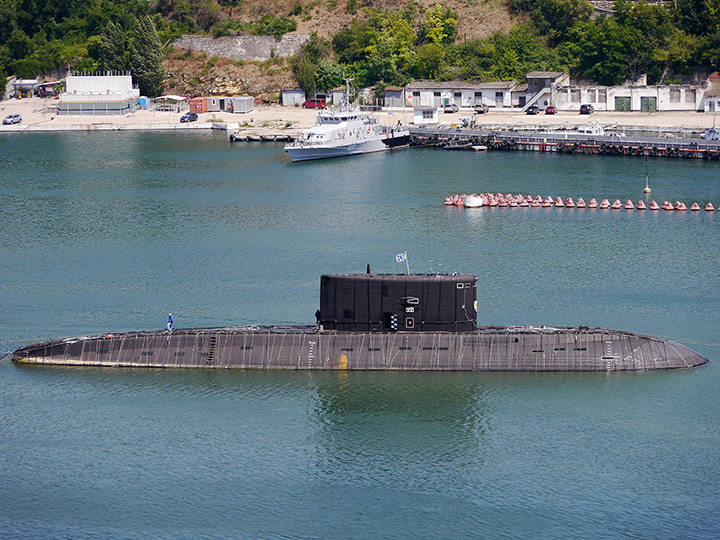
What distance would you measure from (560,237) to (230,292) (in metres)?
25.8

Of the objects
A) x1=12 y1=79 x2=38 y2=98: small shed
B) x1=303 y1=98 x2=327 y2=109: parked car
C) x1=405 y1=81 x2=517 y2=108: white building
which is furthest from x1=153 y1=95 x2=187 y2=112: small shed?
x1=405 y1=81 x2=517 y2=108: white building

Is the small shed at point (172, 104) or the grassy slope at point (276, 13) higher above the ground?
the grassy slope at point (276, 13)

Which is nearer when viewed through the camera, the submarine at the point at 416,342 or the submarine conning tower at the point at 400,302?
the submarine conning tower at the point at 400,302

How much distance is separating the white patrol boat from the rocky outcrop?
32.9 meters

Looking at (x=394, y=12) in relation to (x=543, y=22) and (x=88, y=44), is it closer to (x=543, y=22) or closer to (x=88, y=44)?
(x=543, y=22)

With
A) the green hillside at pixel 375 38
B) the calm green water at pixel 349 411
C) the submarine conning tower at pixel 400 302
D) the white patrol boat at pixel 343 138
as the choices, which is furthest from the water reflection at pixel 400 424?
the green hillside at pixel 375 38

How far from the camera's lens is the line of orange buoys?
3118 inches

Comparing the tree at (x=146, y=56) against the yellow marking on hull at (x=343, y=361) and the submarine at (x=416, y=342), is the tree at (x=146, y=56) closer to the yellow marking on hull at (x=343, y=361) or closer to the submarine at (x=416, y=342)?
the submarine at (x=416, y=342)

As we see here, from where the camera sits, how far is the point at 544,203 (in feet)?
269

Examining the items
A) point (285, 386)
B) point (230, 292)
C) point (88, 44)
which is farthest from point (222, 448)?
point (88, 44)

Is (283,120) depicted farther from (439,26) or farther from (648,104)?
(648,104)

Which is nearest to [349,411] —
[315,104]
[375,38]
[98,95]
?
[315,104]

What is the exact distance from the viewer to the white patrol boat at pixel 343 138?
10969 centimetres

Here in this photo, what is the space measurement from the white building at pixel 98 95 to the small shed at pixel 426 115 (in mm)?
43054
